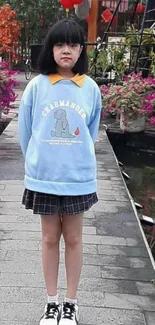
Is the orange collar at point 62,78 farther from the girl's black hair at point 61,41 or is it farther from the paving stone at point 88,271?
the paving stone at point 88,271

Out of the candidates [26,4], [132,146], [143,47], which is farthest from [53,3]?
[132,146]

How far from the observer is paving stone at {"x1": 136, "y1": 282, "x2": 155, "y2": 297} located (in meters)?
2.70

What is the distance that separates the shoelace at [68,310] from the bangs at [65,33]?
1147mm

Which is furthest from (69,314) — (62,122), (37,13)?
(37,13)

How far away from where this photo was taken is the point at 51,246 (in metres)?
2.28

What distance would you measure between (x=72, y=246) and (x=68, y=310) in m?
0.29

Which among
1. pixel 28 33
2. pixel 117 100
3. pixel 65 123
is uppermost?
pixel 65 123

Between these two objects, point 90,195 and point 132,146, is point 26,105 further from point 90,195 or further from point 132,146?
point 132,146

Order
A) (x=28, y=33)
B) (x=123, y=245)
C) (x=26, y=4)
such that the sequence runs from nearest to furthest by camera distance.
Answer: (x=123, y=245)
(x=26, y=4)
(x=28, y=33)

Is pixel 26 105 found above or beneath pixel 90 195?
above

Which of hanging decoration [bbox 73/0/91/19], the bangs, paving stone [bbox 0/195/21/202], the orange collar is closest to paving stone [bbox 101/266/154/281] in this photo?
the orange collar

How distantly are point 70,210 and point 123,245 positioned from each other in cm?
128

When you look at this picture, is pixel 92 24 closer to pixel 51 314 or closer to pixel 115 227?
pixel 115 227

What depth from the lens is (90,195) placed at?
7.31 ft
